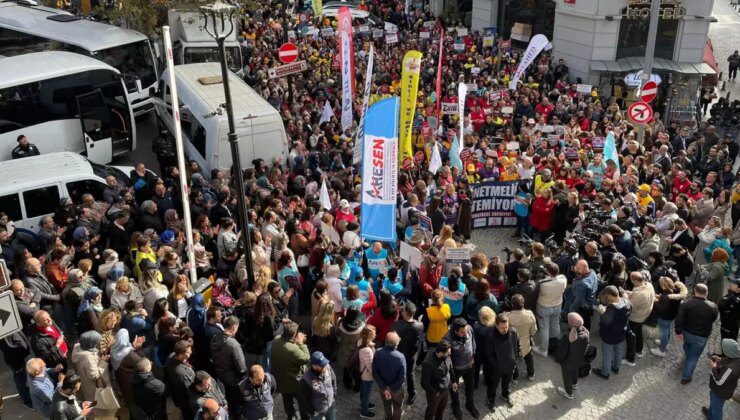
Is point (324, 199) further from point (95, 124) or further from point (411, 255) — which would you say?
point (95, 124)

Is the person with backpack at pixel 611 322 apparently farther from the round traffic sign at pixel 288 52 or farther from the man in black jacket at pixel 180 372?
the round traffic sign at pixel 288 52

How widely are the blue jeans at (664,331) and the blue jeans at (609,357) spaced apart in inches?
29.6

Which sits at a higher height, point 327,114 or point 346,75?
point 346,75

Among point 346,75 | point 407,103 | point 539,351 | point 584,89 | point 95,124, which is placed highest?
point 346,75

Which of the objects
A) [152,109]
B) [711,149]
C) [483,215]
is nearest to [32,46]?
[152,109]

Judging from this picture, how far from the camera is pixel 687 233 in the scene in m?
10.8

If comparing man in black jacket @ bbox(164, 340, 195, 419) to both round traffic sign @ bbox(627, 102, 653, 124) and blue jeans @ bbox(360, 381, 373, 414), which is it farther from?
round traffic sign @ bbox(627, 102, 653, 124)

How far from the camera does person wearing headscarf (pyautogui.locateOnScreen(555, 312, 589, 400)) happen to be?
8109mm

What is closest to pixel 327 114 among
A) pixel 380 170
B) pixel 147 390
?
pixel 380 170

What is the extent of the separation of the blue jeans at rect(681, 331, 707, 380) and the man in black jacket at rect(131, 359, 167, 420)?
665 cm

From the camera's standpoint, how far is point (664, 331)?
9.45 metres

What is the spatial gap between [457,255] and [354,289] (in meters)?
1.96

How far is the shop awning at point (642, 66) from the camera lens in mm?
21047

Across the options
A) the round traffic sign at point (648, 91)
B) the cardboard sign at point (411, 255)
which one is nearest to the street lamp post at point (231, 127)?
the cardboard sign at point (411, 255)
